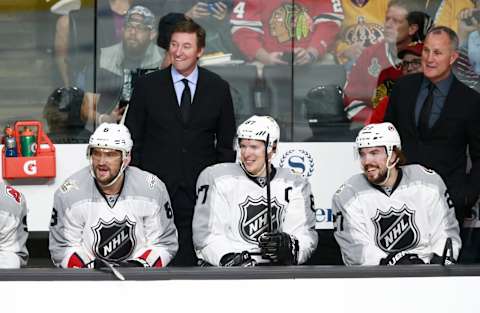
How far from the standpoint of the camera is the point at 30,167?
891 cm

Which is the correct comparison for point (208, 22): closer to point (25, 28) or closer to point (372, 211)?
point (25, 28)

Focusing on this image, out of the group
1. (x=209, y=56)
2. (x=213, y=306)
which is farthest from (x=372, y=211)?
(x=209, y=56)

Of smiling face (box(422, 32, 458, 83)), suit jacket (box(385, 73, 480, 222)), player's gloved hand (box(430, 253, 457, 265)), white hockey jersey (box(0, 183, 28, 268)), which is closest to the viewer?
player's gloved hand (box(430, 253, 457, 265))

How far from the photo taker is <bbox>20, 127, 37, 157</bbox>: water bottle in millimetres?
8883

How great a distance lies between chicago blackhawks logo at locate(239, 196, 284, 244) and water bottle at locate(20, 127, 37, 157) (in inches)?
84.0

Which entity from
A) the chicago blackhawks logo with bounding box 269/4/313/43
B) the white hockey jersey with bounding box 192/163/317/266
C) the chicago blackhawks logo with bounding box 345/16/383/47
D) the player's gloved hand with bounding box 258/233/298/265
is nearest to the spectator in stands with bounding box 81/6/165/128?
the chicago blackhawks logo with bounding box 269/4/313/43

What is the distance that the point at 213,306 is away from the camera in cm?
589

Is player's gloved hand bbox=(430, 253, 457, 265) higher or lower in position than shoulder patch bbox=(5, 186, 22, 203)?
lower

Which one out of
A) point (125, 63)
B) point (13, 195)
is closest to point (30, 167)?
point (125, 63)

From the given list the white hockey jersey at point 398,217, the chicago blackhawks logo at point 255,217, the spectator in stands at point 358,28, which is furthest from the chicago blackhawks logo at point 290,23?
the chicago blackhawks logo at point 255,217

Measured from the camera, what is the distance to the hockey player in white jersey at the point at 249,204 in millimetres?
→ 7047

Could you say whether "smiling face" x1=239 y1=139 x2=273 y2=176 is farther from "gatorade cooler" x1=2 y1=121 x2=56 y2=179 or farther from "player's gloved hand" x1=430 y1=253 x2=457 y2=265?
"gatorade cooler" x1=2 y1=121 x2=56 y2=179

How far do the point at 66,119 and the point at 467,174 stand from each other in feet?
8.33

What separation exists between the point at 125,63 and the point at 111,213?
2056mm
